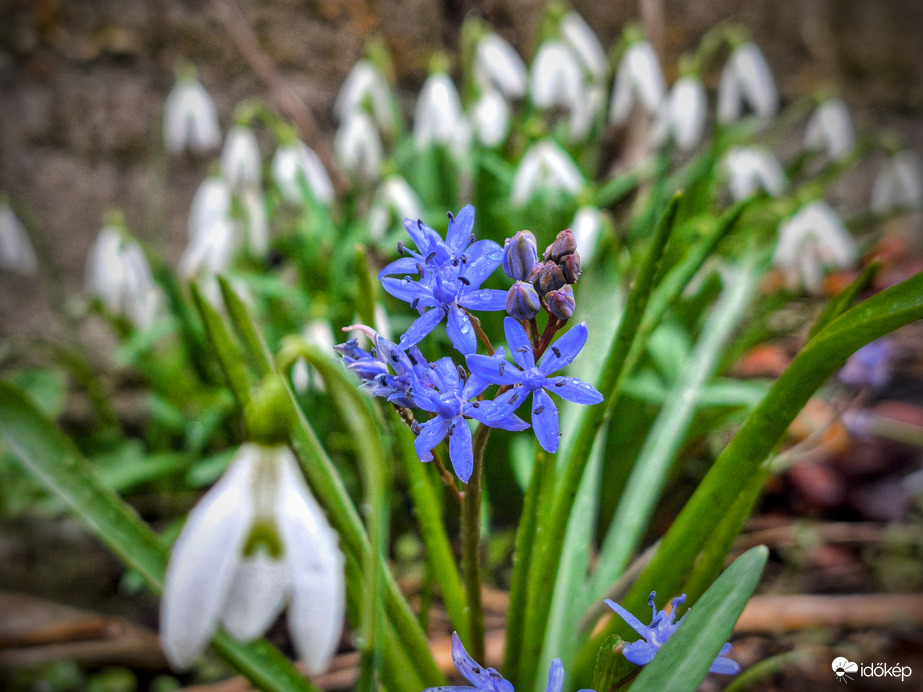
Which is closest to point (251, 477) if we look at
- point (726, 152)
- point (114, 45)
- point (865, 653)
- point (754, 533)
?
point (865, 653)

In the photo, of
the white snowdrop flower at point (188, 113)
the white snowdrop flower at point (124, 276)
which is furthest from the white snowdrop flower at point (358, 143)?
the white snowdrop flower at point (124, 276)

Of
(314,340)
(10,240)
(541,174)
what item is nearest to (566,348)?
(314,340)

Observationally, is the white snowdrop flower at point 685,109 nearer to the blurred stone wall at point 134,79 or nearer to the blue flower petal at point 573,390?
the blurred stone wall at point 134,79

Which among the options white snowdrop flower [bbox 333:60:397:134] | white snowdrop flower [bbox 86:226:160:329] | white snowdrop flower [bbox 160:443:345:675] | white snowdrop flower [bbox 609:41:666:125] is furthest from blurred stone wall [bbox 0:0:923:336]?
white snowdrop flower [bbox 160:443:345:675]

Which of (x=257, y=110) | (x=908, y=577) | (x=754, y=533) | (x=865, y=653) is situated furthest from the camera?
A: (x=257, y=110)

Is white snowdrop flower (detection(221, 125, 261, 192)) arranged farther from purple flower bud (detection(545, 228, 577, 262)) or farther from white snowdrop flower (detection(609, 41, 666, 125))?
purple flower bud (detection(545, 228, 577, 262))

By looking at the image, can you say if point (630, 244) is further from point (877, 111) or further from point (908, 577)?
point (877, 111)
